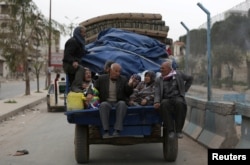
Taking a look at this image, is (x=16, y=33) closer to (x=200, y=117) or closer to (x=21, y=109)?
(x=21, y=109)

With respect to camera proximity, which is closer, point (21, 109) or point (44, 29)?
point (21, 109)

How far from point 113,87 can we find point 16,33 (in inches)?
815

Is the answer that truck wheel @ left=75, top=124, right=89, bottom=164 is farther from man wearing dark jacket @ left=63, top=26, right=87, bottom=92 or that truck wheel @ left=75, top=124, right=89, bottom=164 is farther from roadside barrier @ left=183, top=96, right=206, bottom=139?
roadside barrier @ left=183, top=96, right=206, bottom=139

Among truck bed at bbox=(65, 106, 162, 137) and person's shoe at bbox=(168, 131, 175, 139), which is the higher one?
truck bed at bbox=(65, 106, 162, 137)

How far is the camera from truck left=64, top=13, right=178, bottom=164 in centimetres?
736

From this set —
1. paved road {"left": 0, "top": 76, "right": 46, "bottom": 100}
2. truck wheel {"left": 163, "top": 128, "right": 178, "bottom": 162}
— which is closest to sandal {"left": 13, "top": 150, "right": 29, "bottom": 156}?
truck wheel {"left": 163, "top": 128, "right": 178, "bottom": 162}

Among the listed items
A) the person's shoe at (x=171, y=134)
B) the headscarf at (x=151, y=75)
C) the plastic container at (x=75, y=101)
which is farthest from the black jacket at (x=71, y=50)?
the person's shoe at (x=171, y=134)

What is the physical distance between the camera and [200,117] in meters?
10.1

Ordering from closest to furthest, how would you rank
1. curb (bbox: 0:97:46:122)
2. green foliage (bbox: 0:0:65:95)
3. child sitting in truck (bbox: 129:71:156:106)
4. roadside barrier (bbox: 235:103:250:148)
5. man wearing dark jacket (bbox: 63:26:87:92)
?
roadside barrier (bbox: 235:103:250:148) < child sitting in truck (bbox: 129:71:156:106) < man wearing dark jacket (bbox: 63:26:87:92) < curb (bbox: 0:97:46:122) < green foliage (bbox: 0:0:65:95)

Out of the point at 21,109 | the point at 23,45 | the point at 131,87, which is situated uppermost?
the point at 23,45

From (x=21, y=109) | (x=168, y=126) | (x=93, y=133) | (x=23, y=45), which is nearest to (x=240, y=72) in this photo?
(x=168, y=126)

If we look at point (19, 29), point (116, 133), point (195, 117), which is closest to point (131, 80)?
point (116, 133)

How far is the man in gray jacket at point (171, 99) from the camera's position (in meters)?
7.26

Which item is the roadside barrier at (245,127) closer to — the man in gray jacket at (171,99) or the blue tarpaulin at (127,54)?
the man in gray jacket at (171,99)
